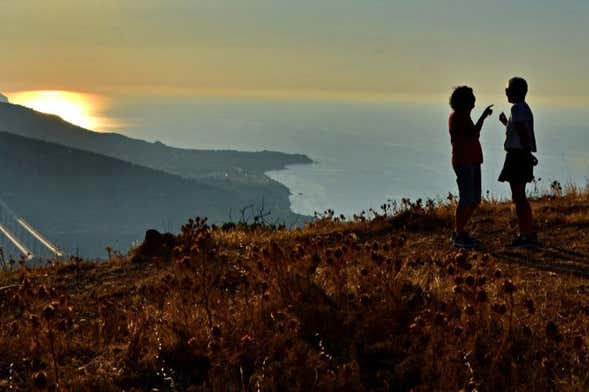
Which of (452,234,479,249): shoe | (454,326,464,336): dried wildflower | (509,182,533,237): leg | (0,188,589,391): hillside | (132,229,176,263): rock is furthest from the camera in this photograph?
(132,229,176,263): rock

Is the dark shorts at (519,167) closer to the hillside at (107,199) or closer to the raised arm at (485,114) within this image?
the raised arm at (485,114)

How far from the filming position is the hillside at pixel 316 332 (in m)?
3.80

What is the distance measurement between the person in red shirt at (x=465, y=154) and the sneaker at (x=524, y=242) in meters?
0.48

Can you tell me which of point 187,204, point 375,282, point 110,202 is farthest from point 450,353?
point 110,202

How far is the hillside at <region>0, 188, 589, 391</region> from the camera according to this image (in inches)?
Answer: 150

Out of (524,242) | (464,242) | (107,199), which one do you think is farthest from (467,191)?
(107,199)

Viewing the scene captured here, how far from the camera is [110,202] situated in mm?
190125

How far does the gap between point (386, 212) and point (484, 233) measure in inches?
81.5

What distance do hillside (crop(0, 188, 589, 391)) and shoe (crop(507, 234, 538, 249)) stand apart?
4.37 feet

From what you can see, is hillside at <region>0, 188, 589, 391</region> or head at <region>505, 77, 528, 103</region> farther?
head at <region>505, 77, 528, 103</region>

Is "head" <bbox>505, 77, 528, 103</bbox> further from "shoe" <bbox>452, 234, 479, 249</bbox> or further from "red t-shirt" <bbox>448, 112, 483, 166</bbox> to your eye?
"shoe" <bbox>452, 234, 479, 249</bbox>

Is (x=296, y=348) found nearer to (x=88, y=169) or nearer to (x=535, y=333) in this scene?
(x=535, y=333)

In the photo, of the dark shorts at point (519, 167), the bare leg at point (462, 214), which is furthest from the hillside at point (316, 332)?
the dark shorts at point (519, 167)

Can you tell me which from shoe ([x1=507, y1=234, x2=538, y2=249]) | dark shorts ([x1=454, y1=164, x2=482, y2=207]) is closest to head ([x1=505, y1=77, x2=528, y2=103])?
dark shorts ([x1=454, y1=164, x2=482, y2=207])
